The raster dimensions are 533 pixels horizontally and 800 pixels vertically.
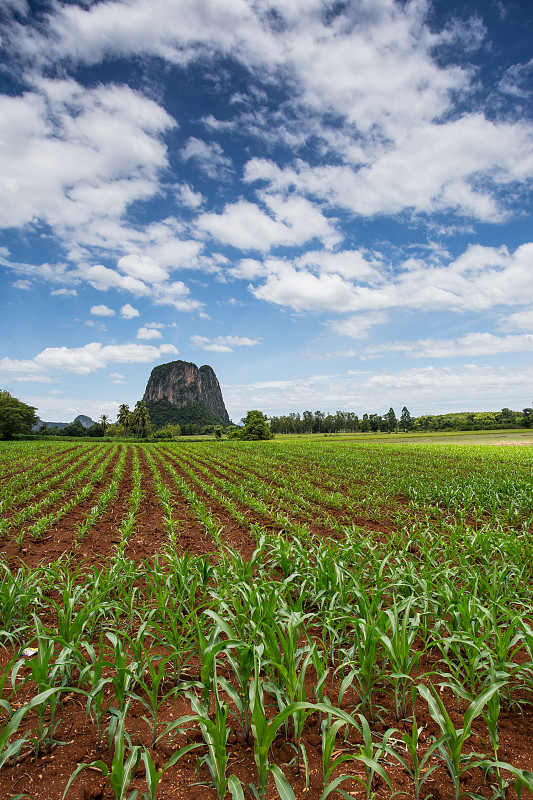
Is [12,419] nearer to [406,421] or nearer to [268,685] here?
[268,685]

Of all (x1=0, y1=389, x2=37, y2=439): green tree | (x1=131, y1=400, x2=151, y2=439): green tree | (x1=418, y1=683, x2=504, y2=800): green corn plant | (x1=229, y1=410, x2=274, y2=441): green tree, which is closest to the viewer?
(x1=418, y1=683, x2=504, y2=800): green corn plant

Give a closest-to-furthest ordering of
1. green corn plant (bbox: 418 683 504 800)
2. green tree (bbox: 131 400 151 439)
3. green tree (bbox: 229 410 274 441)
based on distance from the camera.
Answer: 1. green corn plant (bbox: 418 683 504 800)
2. green tree (bbox: 229 410 274 441)
3. green tree (bbox: 131 400 151 439)

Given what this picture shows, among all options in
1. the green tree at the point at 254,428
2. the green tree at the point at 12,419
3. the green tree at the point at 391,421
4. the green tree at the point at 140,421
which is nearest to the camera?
the green tree at the point at 12,419

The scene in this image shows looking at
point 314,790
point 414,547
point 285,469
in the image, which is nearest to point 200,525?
point 414,547

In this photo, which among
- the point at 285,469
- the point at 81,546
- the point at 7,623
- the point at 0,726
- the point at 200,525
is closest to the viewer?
the point at 0,726

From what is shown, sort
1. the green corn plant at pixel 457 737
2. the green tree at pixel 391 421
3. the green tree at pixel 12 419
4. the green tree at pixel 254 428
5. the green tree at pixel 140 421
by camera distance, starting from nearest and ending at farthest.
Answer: the green corn plant at pixel 457 737, the green tree at pixel 12 419, the green tree at pixel 254 428, the green tree at pixel 140 421, the green tree at pixel 391 421

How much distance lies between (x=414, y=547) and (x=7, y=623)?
21.9ft

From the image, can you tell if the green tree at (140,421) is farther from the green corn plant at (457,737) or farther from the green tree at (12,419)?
the green corn plant at (457,737)

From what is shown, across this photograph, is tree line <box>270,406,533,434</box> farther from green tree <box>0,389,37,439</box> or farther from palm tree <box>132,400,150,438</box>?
green tree <box>0,389,37,439</box>

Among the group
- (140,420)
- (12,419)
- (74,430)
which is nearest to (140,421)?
(140,420)

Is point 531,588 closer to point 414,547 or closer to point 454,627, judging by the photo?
point 454,627

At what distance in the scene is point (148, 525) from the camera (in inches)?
340

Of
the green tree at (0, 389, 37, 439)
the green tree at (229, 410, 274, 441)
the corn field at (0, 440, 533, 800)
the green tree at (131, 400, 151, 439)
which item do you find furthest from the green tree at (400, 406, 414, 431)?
the corn field at (0, 440, 533, 800)

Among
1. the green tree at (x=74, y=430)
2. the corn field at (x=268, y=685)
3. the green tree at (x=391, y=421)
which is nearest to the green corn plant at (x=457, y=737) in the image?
the corn field at (x=268, y=685)
